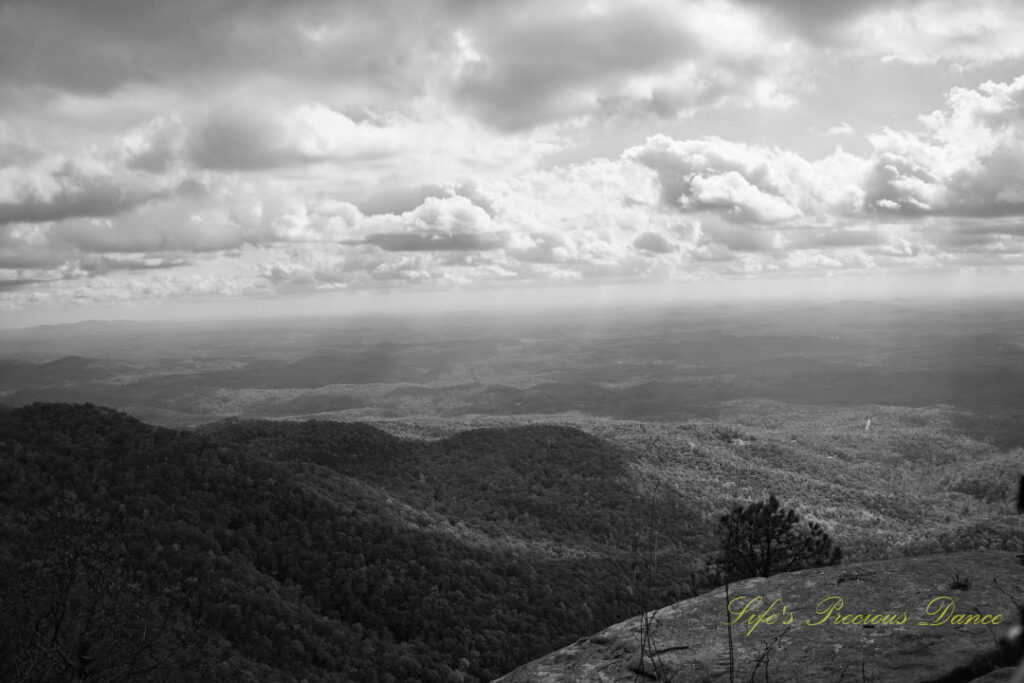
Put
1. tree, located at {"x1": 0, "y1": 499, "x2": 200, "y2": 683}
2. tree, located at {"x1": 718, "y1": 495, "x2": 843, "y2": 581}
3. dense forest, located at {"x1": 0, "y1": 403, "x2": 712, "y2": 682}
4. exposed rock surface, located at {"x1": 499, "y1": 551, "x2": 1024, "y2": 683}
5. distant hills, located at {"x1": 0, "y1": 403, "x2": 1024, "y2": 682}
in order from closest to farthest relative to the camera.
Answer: exposed rock surface, located at {"x1": 499, "y1": 551, "x2": 1024, "y2": 683}, tree, located at {"x1": 0, "y1": 499, "x2": 200, "y2": 683}, dense forest, located at {"x1": 0, "y1": 403, "x2": 712, "y2": 682}, distant hills, located at {"x1": 0, "y1": 403, "x2": 1024, "y2": 682}, tree, located at {"x1": 718, "y1": 495, "x2": 843, "y2": 581}

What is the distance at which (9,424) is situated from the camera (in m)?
59.6

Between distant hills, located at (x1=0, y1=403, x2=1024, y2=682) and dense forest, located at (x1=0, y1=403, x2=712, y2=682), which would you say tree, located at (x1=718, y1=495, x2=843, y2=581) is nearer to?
distant hills, located at (x1=0, y1=403, x2=1024, y2=682)

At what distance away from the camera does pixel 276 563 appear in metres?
48.4

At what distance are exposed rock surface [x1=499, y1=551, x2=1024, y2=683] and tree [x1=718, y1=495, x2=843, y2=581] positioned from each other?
16883mm

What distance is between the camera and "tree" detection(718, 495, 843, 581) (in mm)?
32500

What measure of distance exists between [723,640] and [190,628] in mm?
35254

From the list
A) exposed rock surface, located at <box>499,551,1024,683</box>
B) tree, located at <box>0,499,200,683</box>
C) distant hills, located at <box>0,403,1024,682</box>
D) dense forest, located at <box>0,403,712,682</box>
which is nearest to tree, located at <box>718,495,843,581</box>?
distant hills, located at <box>0,403,1024,682</box>

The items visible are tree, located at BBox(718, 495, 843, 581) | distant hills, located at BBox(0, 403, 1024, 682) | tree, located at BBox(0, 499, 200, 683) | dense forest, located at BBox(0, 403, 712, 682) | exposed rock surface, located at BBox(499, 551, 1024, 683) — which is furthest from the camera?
tree, located at BBox(718, 495, 843, 581)

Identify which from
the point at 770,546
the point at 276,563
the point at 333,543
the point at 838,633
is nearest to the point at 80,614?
the point at 838,633

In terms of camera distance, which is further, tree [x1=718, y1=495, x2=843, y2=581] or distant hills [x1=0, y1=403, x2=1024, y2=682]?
tree [x1=718, y1=495, x2=843, y2=581]

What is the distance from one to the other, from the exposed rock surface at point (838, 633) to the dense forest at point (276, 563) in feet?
47.7

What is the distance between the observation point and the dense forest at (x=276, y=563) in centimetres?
2956

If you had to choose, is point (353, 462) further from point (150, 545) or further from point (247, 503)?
point (150, 545)

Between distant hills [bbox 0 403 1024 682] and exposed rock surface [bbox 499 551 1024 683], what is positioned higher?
exposed rock surface [bbox 499 551 1024 683]
